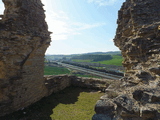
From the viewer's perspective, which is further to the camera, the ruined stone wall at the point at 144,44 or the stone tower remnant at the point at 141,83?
the ruined stone wall at the point at 144,44

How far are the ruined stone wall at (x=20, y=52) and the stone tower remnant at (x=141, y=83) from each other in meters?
6.51

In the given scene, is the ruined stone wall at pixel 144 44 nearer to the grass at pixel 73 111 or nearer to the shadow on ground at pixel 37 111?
the grass at pixel 73 111

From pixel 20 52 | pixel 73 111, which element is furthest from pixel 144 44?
pixel 20 52

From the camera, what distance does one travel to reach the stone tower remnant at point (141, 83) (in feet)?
11.6

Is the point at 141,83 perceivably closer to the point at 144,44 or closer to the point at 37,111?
the point at 144,44

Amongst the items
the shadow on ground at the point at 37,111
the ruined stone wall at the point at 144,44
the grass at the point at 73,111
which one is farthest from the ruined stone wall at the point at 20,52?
the ruined stone wall at the point at 144,44

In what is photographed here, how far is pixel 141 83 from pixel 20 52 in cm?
777

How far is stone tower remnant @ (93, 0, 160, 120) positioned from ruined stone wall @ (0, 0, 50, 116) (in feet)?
21.4

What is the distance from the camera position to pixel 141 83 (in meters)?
4.94

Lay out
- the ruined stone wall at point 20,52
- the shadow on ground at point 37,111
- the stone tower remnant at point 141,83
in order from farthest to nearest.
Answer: the ruined stone wall at point 20,52
the shadow on ground at point 37,111
the stone tower remnant at point 141,83

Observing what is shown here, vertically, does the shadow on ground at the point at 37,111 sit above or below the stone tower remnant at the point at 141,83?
below

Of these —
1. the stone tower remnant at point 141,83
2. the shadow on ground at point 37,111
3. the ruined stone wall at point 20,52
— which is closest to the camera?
the stone tower remnant at point 141,83

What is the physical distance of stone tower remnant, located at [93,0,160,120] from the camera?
353 centimetres

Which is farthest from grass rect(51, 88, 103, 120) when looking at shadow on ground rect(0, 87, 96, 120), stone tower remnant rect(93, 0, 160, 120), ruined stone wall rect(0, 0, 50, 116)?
stone tower remnant rect(93, 0, 160, 120)
